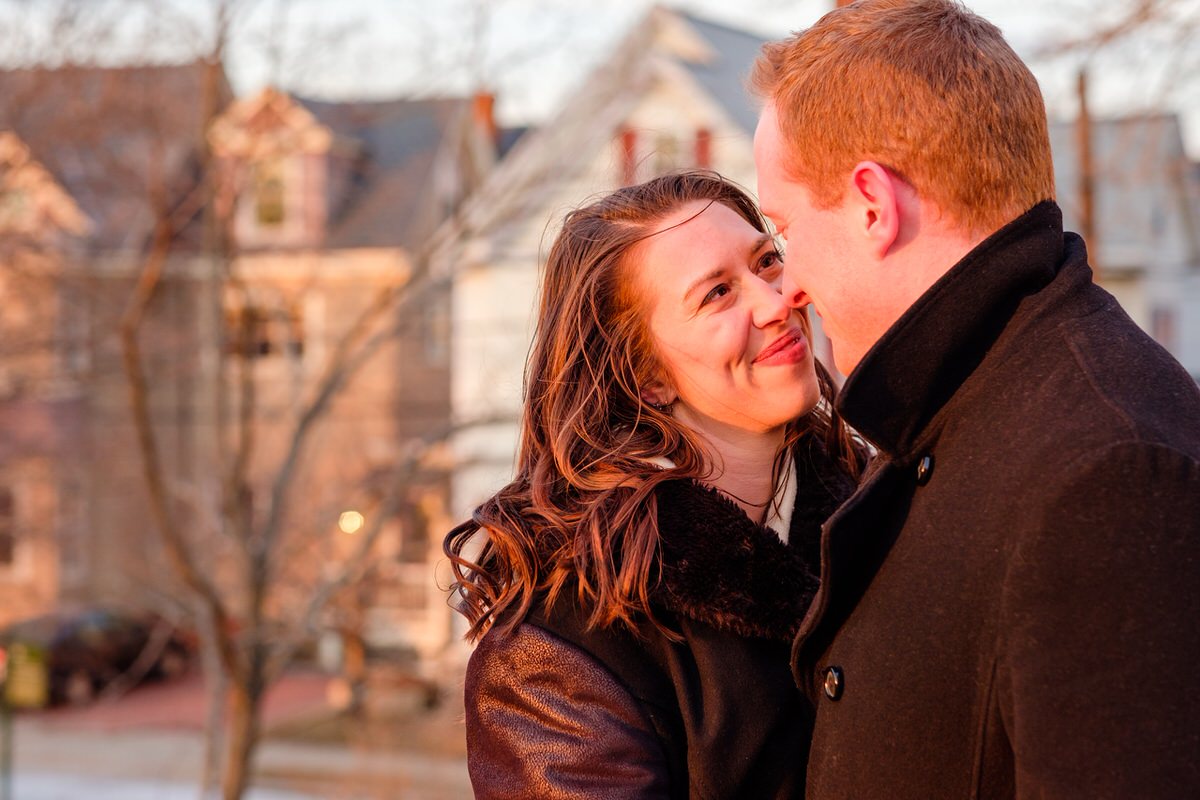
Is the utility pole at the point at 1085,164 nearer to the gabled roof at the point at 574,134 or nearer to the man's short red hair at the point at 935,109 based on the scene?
the gabled roof at the point at 574,134

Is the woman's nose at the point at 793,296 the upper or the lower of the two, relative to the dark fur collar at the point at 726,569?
upper

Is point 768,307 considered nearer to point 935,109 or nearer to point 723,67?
point 935,109

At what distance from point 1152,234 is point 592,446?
1722 centimetres

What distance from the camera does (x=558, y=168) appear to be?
10.8 metres

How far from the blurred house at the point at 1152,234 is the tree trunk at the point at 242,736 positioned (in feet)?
23.3

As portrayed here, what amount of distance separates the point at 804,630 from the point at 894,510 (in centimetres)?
21

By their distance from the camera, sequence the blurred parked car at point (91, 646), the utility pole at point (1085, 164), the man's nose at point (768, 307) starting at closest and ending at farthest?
the man's nose at point (768, 307) < the utility pole at point (1085, 164) < the blurred parked car at point (91, 646)

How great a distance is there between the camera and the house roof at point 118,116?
35.2 feet

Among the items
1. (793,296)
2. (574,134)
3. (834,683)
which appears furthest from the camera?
(574,134)

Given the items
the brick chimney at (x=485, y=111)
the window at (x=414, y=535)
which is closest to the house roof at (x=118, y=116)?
the brick chimney at (x=485, y=111)

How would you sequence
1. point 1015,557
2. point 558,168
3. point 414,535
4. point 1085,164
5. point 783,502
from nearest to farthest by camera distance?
point 1015,557 < point 783,502 < point 1085,164 < point 558,168 < point 414,535

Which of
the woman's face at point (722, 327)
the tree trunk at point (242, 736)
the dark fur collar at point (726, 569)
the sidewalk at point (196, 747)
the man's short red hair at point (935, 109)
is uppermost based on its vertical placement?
the man's short red hair at point (935, 109)

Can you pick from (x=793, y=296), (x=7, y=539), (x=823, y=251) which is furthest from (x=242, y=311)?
(x=7, y=539)

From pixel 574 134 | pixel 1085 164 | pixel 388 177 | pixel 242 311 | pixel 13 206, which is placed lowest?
pixel 242 311
